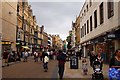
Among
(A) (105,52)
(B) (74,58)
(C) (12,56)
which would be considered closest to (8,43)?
(C) (12,56)

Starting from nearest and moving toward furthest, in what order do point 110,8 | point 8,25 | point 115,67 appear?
point 115,67 < point 110,8 < point 8,25

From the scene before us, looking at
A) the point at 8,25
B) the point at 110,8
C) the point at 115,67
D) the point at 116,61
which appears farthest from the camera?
the point at 8,25

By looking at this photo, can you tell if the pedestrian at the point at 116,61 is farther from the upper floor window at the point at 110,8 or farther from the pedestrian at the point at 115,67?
the upper floor window at the point at 110,8

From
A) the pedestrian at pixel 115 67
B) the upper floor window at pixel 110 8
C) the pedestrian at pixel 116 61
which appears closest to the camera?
the pedestrian at pixel 115 67

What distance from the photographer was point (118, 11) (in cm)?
2047

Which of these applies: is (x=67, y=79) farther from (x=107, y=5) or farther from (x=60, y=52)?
(x=107, y=5)

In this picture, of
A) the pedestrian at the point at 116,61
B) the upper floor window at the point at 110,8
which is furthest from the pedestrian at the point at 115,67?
the upper floor window at the point at 110,8

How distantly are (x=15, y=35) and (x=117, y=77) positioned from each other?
46.4m

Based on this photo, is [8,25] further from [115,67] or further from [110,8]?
[115,67]

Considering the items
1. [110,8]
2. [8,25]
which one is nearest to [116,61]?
[110,8]

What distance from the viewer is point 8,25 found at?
151 ft

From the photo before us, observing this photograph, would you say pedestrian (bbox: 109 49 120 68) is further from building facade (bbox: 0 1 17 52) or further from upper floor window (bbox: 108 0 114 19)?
building facade (bbox: 0 1 17 52)

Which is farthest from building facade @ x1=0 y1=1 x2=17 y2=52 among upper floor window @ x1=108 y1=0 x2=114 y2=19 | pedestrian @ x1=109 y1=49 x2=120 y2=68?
pedestrian @ x1=109 y1=49 x2=120 y2=68

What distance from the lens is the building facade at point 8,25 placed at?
4261 centimetres
